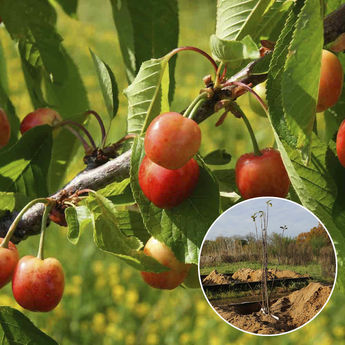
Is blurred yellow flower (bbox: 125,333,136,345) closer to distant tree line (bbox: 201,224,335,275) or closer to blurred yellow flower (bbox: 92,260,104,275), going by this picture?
blurred yellow flower (bbox: 92,260,104,275)

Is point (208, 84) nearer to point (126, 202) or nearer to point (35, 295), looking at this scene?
point (126, 202)

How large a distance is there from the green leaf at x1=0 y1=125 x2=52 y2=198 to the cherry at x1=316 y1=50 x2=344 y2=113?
0.53m

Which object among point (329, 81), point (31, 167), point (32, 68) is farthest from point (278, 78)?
point (32, 68)

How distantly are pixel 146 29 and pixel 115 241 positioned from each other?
0.48 metres

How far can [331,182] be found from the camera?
30.1 inches

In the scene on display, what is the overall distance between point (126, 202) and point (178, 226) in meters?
0.14

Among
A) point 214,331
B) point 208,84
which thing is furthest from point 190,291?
point 208,84

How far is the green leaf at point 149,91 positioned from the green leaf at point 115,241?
0.12 meters

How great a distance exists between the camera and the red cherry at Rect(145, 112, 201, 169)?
0.66 metres

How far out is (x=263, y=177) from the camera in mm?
721

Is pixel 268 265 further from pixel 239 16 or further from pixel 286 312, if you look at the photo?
pixel 239 16

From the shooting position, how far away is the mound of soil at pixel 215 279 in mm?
674

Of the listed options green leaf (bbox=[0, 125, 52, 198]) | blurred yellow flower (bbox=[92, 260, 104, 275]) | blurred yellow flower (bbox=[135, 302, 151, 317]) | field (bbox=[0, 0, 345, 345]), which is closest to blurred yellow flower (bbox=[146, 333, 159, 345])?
field (bbox=[0, 0, 345, 345])

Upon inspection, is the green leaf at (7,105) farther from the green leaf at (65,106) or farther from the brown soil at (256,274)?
the brown soil at (256,274)
